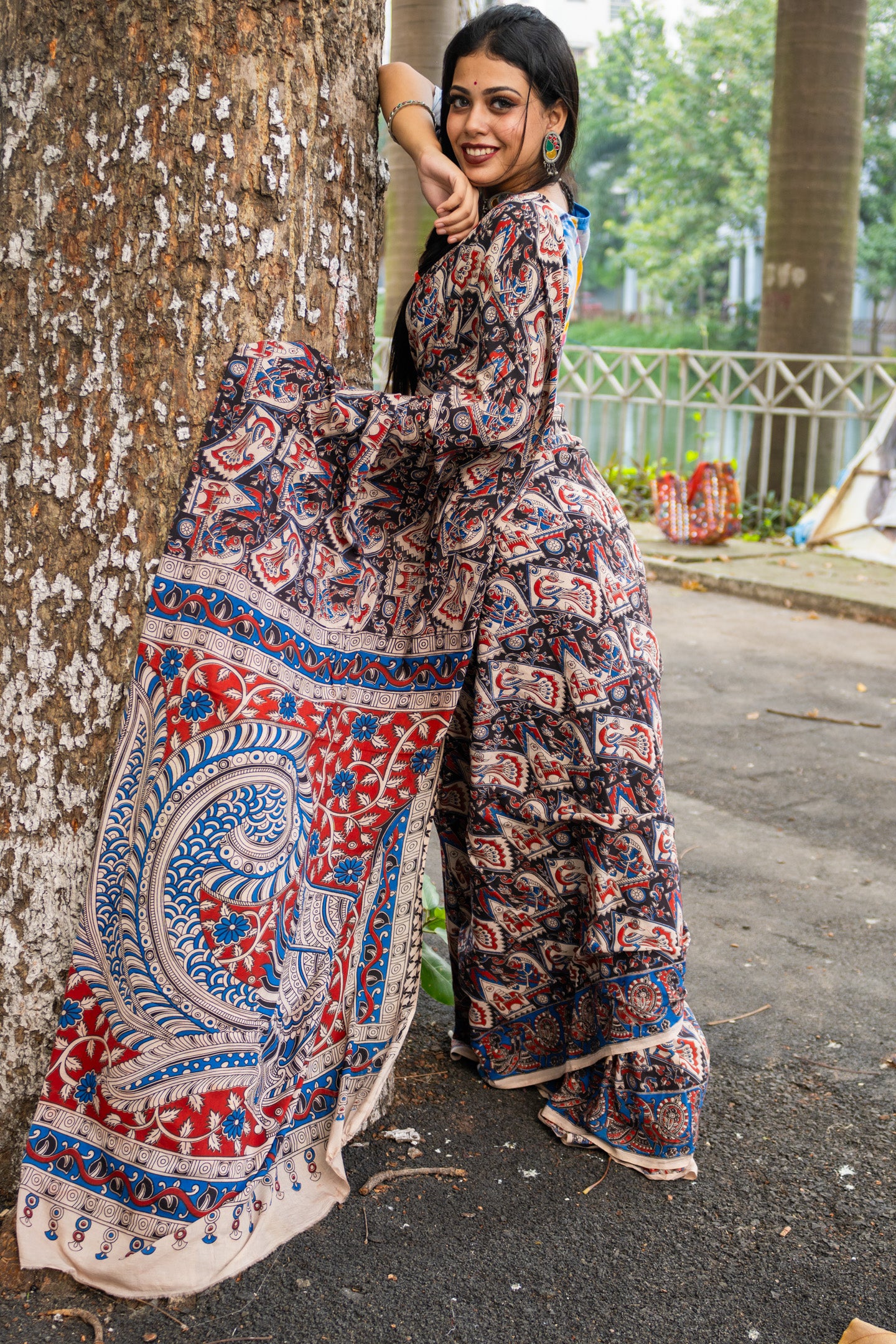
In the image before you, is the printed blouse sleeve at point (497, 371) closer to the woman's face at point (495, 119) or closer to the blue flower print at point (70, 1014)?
the woman's face at point (495, 119)

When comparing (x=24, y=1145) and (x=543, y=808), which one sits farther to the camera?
(x=543, y=808)

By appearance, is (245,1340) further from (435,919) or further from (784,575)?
(784,575)

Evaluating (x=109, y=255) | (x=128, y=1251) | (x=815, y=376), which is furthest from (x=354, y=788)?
(x=815, y=376)

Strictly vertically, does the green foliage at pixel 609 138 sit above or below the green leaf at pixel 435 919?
above

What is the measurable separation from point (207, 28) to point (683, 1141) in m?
2.11

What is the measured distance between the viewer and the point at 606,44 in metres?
47.7

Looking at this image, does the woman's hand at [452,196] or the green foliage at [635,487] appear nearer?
the woman's hand at [452,196]

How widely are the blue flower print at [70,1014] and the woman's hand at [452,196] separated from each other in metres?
1.46

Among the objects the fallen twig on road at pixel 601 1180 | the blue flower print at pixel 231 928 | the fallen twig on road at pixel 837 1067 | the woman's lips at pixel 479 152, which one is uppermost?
the woman's lips at pixel 479 152

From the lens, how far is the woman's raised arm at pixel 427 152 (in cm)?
212

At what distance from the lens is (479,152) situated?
6.97 ft

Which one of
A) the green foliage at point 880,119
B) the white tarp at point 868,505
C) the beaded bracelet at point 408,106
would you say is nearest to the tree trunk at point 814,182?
the white tarp at point 868,505

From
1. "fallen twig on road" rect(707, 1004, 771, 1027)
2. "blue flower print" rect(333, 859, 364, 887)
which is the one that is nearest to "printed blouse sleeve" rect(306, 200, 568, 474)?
"blue flower print" rect(333, 859, 364, 887)

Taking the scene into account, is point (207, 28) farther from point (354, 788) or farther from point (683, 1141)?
point (683, 1141)
